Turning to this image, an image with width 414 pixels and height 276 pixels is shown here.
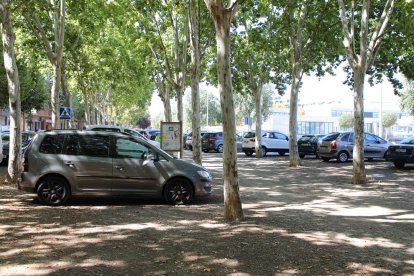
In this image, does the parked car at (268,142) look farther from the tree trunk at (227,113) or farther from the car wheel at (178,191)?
the tree trunk at (227,113)

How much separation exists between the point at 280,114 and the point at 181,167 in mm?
71990

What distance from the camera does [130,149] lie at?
9.70 metres

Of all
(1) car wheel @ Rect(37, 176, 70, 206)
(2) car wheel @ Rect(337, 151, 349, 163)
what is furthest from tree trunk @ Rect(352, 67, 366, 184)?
(2) car wheel @ Rect(337, 151, 349, 163)

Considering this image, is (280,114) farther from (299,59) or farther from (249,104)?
(299,59)

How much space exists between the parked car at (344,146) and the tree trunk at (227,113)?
15.5 m

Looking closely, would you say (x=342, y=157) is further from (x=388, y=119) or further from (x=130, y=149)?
(x=388, y=119)

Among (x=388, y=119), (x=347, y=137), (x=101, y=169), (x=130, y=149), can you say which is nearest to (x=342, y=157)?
(x=347, y=137)

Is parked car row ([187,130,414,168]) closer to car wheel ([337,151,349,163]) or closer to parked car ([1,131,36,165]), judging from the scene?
car wheel ([337,151,349,163])

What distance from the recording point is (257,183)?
1416 centimetres

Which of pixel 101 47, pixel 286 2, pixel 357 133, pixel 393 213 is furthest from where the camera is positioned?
pixel 101 47

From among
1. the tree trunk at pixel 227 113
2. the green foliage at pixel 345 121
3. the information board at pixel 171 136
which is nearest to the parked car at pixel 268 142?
the information board at pixel 171 136

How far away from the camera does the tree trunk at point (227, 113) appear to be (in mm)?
7707

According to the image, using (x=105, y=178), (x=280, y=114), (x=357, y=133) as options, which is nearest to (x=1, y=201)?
(x=105, y=178)

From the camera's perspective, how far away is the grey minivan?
9.44 m
